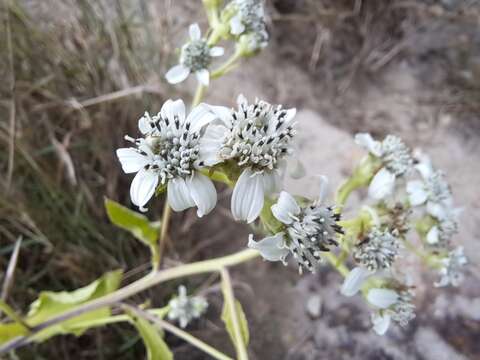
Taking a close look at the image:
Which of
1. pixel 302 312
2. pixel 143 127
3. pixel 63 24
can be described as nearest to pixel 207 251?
pixel 302 312

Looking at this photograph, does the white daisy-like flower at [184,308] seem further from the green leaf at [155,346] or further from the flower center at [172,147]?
the flower center at [172,147]

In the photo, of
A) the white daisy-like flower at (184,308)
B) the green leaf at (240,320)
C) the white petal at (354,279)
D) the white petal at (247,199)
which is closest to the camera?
the white petal at (247,199)

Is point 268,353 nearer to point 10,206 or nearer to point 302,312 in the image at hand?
point 302,312

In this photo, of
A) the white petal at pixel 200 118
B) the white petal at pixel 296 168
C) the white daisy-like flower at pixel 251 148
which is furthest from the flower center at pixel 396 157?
the white petal at pixel 200 118

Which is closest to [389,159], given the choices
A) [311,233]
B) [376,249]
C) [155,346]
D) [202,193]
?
[376,249]

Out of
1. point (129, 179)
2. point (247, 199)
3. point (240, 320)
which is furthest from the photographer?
point (129, 179)

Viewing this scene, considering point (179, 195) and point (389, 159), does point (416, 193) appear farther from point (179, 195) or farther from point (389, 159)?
point (179, 195)
